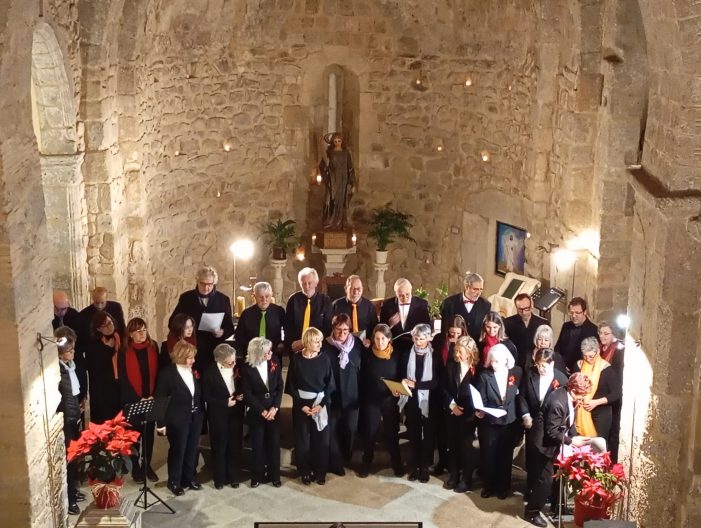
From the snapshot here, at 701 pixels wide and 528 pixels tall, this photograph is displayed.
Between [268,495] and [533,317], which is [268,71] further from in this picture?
[268,495]

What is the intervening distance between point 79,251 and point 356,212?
177 inches

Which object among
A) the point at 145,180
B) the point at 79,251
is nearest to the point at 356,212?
the point at 145,180

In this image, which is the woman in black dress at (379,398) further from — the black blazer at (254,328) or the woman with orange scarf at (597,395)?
the woman with orange scarf at (597,395)

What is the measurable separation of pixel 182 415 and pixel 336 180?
17.3 ft

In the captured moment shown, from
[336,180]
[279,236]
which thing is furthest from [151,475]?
[336,180]

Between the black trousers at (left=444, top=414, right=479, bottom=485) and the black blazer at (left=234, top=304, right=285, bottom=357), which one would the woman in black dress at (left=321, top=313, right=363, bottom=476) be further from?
the black trousers at (left=444, top=414, right=479, bottom=485)

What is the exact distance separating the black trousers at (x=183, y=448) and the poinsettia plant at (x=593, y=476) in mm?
3119

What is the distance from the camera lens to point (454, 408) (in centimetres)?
909

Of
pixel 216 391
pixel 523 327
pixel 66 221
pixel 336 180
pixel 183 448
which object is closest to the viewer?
pixel 216 391

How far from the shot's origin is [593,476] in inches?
318

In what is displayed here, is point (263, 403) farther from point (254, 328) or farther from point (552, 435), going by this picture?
point (552, 435)

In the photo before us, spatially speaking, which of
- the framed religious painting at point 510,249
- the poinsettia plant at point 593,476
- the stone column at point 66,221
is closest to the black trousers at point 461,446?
the poinsettia plant at point 593,476

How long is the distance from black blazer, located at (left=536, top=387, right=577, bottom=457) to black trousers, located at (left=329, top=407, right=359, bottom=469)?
1.79 metres

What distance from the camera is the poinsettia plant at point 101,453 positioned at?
8047mm
